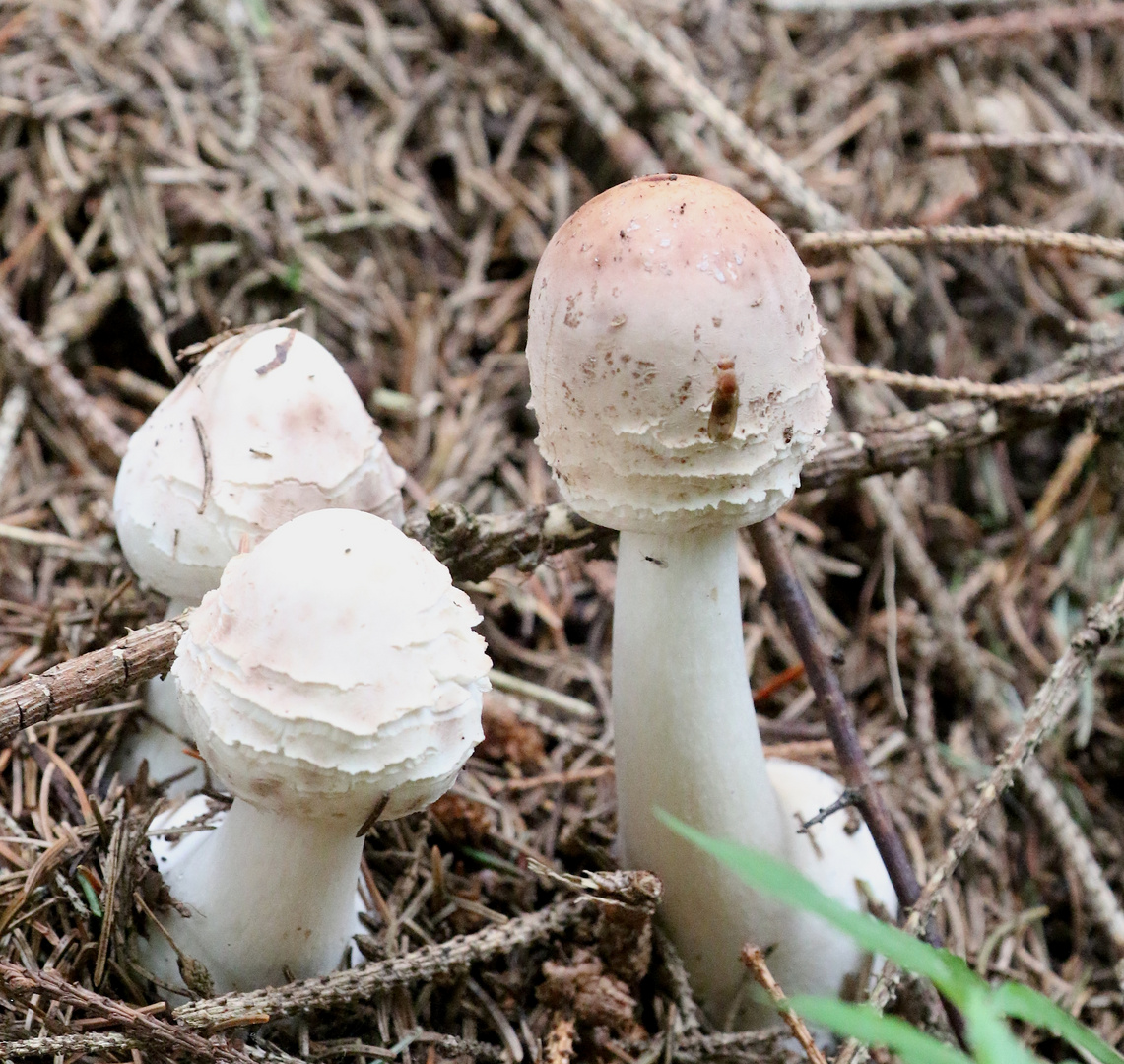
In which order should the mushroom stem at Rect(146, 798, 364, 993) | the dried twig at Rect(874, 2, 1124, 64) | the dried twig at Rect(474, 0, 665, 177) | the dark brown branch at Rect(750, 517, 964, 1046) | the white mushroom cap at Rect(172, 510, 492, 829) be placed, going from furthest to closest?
the dried twig at Rect(874, 2, 1124, 64) < the dried twig at Rect(474, 0, 665, 177) < the dark brown branch at Rect(750, 517, 964, 1046) < the mushroom stem at Rect(146, 798, 364, 993) < the white mushroom cap at Rect(172, 510, 492, 829)

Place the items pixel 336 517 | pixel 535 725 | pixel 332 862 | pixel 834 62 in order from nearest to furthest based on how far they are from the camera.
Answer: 1. pixel 336 517
2. pixel 332 862
3. pixel 535 725
4. pixel 834 62

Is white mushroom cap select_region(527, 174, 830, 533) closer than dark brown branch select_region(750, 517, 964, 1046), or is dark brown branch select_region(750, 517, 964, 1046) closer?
white mushroom cap select_region(527, 174, 830, 533)

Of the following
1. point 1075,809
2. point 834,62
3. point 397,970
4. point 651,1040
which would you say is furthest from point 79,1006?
Result: point 834,62

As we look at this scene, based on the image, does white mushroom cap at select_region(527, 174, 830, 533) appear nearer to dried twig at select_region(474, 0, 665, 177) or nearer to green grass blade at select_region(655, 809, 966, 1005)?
green grass blade at select_region(655, 809, 966, 1005)

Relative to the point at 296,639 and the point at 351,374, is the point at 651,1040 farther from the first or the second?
the point at 351,374

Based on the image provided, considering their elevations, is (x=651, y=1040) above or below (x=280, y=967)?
below

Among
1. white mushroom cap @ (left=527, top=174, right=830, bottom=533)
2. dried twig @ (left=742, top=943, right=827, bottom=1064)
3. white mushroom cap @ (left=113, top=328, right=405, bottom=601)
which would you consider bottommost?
dried twig @ (left=742, top=943, right=827, bottom=1064)

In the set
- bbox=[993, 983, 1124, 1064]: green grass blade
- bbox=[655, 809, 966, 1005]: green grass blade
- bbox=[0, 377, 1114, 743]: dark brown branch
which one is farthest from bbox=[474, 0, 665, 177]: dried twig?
bbox=[993, 983, 1124, 1064]: green grass blade
